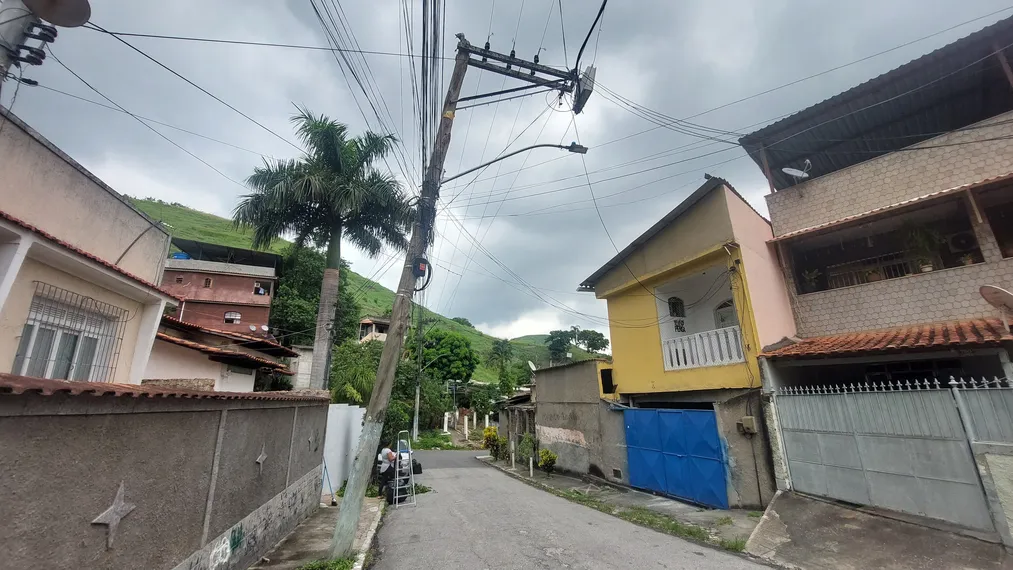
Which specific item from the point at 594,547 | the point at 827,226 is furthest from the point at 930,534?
the point at 827,226

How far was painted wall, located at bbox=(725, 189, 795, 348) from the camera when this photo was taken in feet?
30.5

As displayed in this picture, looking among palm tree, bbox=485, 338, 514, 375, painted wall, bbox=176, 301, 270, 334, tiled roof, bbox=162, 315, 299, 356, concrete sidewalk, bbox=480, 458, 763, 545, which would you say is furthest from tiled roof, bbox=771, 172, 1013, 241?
palm tree, bbox=485, 338, 514, 375

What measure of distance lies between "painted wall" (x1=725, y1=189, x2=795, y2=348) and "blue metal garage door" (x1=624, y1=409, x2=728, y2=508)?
245cm

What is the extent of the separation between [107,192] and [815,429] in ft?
43.9

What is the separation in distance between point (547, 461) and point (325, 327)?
906 cm

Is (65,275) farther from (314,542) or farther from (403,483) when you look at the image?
(403,483)

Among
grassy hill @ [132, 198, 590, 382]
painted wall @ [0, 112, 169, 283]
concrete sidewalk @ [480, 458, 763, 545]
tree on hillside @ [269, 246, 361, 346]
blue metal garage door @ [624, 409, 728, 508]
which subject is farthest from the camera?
grassy hill @ [132, 198, 590, 382]

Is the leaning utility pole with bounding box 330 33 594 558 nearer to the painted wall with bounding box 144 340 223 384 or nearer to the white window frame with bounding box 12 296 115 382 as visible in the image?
the white window frame with bounding box 12 296 115 382

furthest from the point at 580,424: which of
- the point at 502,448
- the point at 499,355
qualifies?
the point at 499,355

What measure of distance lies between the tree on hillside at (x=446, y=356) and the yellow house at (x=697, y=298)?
27522 mm

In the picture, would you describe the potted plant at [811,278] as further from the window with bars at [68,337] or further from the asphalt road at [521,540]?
the window with bars at [68,337]

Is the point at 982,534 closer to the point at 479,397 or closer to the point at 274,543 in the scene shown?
the point at 274,543

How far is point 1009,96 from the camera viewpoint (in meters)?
8.93

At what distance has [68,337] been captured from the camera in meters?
5.83
